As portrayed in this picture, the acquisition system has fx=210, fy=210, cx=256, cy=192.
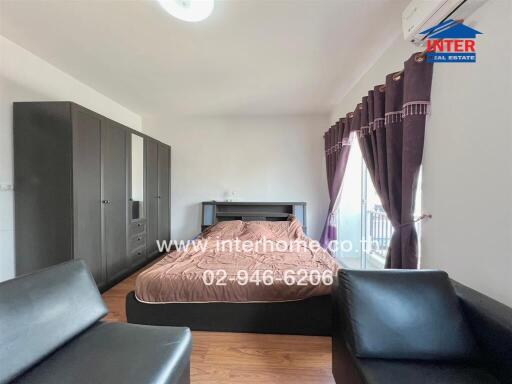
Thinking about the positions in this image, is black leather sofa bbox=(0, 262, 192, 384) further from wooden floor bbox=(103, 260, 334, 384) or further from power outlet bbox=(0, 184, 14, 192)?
power outlet bbox=(0, 184, 14, 192)

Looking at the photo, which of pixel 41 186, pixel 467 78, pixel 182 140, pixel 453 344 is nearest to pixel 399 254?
pixel 453 344

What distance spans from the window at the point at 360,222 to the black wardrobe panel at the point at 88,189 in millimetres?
3169

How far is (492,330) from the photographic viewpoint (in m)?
0.91

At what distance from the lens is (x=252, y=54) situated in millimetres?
2125

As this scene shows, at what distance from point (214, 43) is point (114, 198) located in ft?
7.08

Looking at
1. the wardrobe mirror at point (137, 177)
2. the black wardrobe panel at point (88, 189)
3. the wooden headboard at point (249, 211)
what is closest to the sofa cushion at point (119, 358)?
the black wardrobe panel at point (88, 189)

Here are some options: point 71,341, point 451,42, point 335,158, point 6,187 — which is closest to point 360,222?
point 335,158

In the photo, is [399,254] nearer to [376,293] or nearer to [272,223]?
[376,293]

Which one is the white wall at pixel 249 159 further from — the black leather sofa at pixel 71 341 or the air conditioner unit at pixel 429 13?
the black leather sofa at pixel 71 341

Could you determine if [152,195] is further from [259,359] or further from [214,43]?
[259,359]

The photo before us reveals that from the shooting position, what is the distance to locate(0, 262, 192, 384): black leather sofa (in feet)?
2.91

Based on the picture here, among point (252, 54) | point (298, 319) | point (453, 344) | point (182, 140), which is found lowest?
point (298, 319)

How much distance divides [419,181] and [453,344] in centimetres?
109

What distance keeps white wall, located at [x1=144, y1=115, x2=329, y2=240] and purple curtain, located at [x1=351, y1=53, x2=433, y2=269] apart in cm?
184
